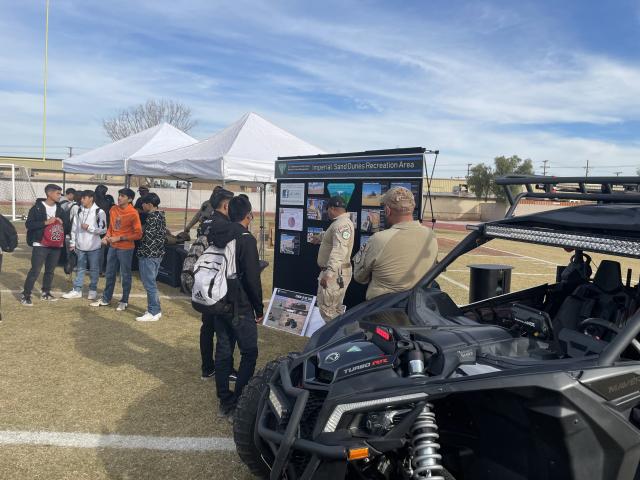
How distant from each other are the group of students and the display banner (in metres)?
1.98

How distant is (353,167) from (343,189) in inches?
12.4

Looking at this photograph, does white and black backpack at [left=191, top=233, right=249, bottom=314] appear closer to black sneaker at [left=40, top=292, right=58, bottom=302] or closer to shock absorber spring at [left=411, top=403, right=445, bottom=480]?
shock absorber spring at [left=411, top=403, right=445, bottom=480]

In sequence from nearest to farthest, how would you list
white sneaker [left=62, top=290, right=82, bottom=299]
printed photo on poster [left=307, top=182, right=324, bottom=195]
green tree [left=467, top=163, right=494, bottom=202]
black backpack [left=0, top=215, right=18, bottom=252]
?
black backpack [left=0, top=215, right=18, bottom=252]
printed photo on poster [left=307, top=182, right=324, bottom=195]
white sneaker [left=62, top=290, right=82, bottom=299]
green tree [left=467, top=163, right=494, bottom=202]

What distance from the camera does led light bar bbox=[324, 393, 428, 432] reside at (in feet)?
6.75

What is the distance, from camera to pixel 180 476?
10.7 feet

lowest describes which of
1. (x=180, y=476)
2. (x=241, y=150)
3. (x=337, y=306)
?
(x=180, y=476)

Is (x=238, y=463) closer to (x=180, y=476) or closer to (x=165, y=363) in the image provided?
(x=180, y=476)

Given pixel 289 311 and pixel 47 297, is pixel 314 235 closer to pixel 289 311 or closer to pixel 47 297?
pixel 289 311

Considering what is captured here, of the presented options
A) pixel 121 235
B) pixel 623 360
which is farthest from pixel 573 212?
pixel 121 235

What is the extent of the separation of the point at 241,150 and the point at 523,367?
7811 millimetres

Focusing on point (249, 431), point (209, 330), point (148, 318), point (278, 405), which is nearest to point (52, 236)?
point (148, 318)

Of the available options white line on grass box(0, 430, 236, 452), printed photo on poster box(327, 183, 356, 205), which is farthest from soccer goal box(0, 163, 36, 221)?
white line on grass box(0, 430, 236, 452)

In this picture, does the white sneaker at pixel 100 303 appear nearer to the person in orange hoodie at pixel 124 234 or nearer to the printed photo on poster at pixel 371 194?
the person in orange hoodie at pixel 124 234

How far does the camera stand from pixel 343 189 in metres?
6.65
